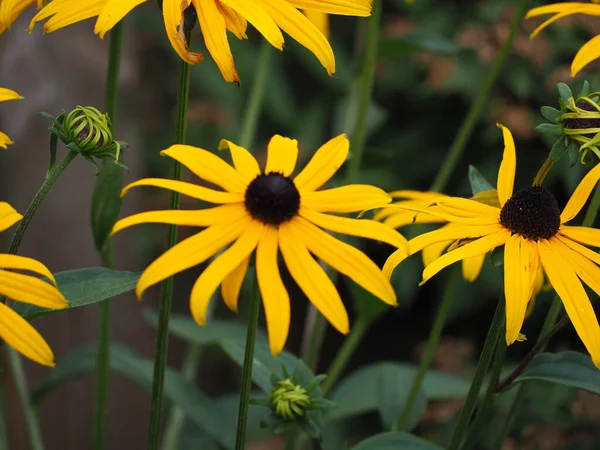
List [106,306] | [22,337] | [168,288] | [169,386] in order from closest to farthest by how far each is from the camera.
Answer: [22,337] < [168,288] < [106,306] < [169,386]

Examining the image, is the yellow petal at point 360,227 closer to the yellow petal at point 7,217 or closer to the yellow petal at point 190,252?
the yellow petal at point 190,252

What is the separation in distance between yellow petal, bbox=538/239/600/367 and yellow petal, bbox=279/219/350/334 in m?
0.11

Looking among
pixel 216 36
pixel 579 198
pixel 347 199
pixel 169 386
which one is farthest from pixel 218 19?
pixel 169 386

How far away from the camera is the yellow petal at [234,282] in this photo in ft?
1.36

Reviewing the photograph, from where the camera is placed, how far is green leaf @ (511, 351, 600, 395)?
48cm

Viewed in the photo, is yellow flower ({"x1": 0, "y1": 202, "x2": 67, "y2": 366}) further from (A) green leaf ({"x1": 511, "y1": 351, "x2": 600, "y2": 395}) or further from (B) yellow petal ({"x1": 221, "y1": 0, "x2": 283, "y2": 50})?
(A) green leaf ({"x1": 511, "y1": 351, "x2": 600, "y2": 395})

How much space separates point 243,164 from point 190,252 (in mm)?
77

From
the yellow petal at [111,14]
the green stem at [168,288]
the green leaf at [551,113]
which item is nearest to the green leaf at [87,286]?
the green stem at [168,288]

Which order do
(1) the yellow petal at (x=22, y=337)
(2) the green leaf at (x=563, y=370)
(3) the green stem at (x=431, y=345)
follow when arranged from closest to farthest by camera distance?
(1) the yellow petal at (x=22, y=337)
(2) the green leaf at (x=563, y=370)
(3) the green stem at (x=431, y=345)

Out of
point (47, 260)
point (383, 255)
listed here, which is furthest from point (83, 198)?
point (383, 255)

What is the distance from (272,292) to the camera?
1.27ft

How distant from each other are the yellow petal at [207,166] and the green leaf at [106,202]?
0.11m

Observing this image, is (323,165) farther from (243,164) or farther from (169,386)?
(169,386)

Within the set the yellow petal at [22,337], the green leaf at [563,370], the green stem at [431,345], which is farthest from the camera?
the green stem at [431,345]
